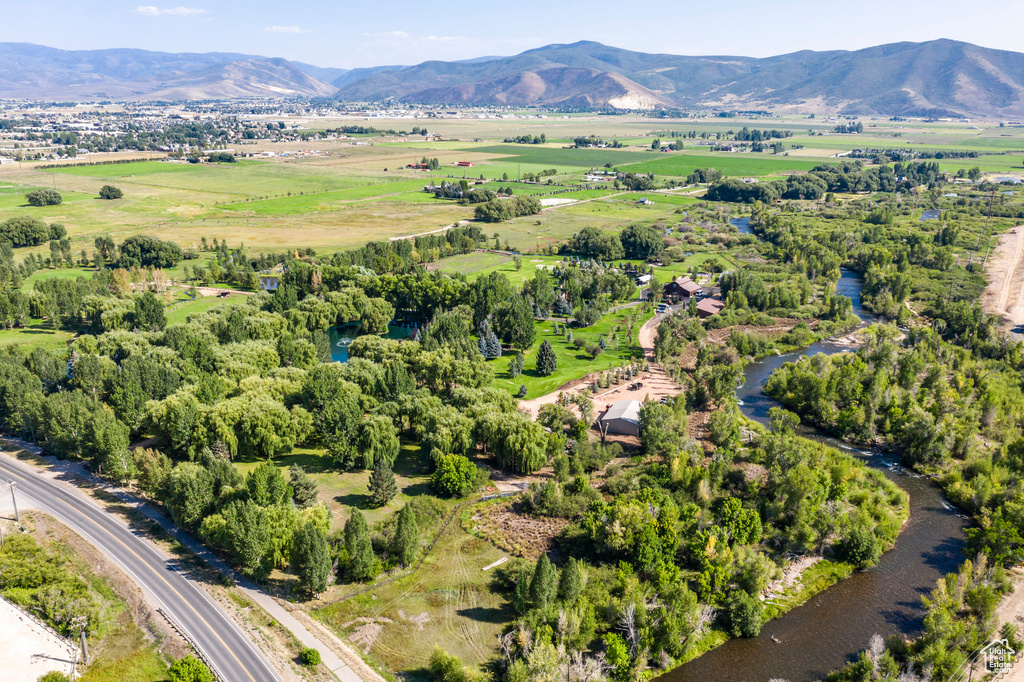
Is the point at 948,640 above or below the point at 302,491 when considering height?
below

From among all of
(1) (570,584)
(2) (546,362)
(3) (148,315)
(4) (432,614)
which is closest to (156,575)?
(4) (432,614)

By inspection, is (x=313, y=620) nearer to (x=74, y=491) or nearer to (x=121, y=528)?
(x=121, y=528)

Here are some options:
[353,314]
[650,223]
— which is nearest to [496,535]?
[353,314]

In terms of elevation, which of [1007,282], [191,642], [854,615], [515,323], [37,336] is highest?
[1007,282]

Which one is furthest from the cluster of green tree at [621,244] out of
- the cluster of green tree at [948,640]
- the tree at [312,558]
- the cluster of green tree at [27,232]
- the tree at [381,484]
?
the cluster of green tree at [27,232]

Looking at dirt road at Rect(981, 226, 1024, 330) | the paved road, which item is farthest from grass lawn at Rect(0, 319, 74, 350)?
dirt road at Rect(981, 226, 1024, 330)

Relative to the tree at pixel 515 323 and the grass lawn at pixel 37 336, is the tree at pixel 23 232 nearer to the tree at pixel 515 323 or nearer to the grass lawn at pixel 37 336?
the grass lawn at pixel 37 336

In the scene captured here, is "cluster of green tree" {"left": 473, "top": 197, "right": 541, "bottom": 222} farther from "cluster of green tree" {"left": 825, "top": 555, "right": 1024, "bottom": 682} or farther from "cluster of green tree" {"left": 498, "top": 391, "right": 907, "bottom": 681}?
"cluster of green tree" {"left": 825, "top": 555, "right": 1024, "bottom": 682}

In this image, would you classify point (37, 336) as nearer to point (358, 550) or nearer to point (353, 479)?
point (353, 479)
